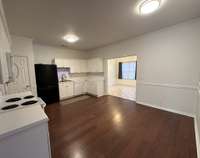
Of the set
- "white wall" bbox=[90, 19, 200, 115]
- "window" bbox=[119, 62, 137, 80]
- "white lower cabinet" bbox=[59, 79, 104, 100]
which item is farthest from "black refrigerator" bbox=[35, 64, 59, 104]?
"window" bbox=[119, 62, 137, 80]

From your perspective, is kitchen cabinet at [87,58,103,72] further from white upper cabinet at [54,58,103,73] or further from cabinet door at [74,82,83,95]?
cabinet door at [74,82,83,95]

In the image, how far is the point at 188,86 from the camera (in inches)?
110

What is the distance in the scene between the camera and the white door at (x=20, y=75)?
3408 millimetres

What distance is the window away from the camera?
7.77 metres

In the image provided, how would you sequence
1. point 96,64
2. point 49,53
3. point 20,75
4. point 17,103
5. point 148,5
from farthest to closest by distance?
point 96,64 → point 49,53 → point 20,75 → point 148,5 → point 17,103

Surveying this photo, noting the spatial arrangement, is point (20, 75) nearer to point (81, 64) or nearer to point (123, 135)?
point (81, 64)

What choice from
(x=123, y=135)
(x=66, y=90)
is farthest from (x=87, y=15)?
(x=66, y=90)

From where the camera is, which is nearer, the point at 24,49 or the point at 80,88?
the point at 24,49

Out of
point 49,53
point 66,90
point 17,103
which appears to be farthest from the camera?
point 66,90

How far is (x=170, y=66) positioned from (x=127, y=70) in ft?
16.8

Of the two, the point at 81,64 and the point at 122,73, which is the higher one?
the point at 81,64

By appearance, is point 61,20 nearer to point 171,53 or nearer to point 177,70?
point 171,53

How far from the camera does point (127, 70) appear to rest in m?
8.18

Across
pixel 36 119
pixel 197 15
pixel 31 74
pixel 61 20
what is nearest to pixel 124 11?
pixel 61 20
